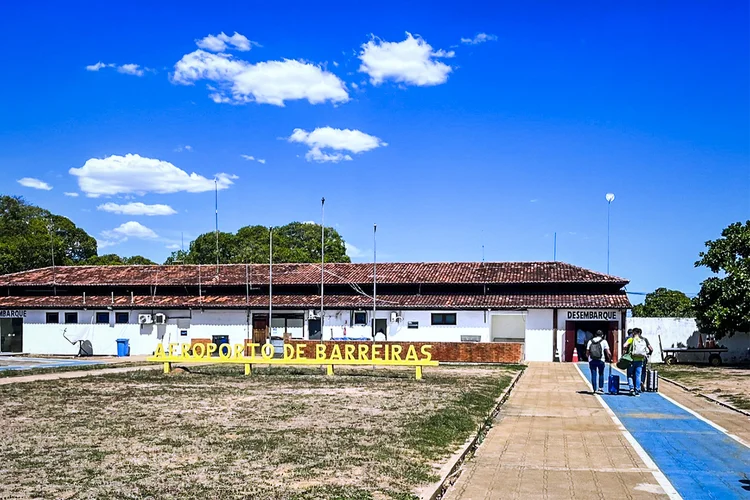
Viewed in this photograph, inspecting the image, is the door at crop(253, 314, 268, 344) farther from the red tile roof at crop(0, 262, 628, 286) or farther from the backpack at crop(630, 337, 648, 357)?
the backpack at crop(630, 337, 648, 357)

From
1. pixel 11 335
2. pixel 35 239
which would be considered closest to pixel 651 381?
pixel 11 335

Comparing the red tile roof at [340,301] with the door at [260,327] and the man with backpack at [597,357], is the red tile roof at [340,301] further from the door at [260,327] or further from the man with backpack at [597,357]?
the man with backpack at [597,357]

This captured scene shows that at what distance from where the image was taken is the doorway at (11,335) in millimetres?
44469

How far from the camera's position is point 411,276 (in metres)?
43.6

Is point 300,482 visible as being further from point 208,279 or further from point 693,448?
point 208,279

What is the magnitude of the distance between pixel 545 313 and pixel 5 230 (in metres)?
56.5

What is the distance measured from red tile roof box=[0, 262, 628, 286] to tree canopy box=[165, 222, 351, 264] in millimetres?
22839

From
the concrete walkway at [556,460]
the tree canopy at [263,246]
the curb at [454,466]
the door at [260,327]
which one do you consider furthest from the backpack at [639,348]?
the tree canopy at [263,246]

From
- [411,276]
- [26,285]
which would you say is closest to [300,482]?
[411,276]

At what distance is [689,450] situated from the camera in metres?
11.6

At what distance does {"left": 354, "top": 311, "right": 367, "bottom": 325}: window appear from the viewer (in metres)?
41.0

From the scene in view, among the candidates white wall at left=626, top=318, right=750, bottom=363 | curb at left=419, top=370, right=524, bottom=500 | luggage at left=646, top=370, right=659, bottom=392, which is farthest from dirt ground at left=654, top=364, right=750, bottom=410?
curb at left=419, top=370, right=524, bottom=500

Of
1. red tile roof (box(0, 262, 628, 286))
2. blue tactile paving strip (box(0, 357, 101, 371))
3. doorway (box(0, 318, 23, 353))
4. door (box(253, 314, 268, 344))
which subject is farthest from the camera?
doorway (box(0, 318, 23, 353))

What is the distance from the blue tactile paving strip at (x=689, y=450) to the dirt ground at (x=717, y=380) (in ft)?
9.27
